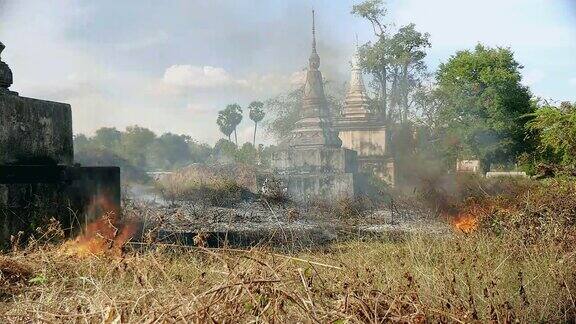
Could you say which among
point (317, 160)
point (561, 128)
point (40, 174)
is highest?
point (561, 128)

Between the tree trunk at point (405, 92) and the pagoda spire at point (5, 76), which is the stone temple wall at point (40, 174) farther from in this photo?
the tree trunk at point (405, 92)

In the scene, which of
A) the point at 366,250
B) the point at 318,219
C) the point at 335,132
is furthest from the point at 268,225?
the point at 335,132

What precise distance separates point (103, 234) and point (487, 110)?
20.9 meters

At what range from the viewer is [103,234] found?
25.4 ft

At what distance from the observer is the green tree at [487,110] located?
24.6m

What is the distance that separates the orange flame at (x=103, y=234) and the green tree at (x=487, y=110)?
18968mm

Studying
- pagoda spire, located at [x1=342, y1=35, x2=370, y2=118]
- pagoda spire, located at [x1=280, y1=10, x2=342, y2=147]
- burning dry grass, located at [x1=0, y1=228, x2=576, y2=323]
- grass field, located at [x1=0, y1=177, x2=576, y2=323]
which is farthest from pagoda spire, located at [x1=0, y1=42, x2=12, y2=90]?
pagoda spire, located at [x1=342, y1=35, x2=370, y2=118]

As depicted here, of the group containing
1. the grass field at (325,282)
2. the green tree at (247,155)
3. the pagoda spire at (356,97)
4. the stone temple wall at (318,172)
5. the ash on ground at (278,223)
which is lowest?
the ash on ground at (278,223)

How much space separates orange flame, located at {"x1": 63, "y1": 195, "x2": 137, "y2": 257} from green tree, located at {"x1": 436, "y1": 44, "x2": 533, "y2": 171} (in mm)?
18968

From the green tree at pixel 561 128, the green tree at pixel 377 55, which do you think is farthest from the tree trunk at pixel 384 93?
the green tree at pixel 561 128

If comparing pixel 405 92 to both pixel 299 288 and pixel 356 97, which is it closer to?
pixel 356 97

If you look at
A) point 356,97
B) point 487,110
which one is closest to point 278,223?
point 487,110

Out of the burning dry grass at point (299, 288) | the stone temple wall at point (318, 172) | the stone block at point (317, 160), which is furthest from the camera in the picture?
the stone block at point (317, 160)

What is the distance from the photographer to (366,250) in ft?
25.0
